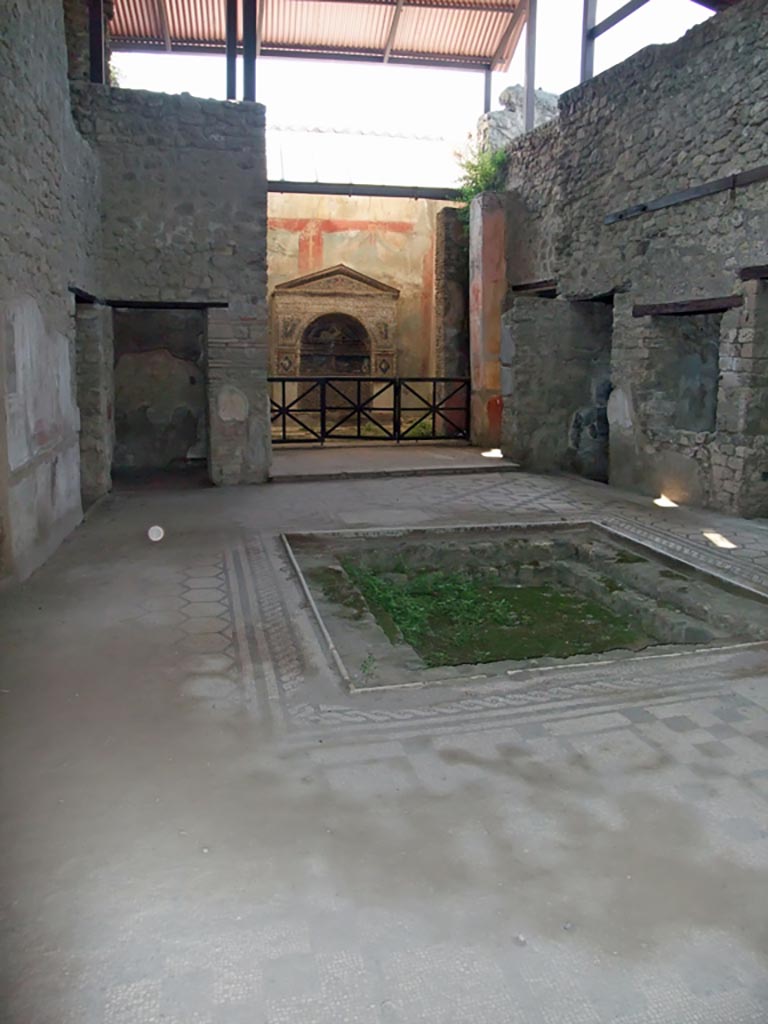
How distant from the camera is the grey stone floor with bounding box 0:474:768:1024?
6.52 ft

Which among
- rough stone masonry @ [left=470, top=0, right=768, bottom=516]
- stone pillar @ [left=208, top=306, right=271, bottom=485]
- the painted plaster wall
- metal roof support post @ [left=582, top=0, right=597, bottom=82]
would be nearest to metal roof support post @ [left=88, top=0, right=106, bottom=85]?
stone pillar @ [left=208, top=306, right=271, bottom=485]

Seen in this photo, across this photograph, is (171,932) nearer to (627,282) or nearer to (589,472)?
(627,282)

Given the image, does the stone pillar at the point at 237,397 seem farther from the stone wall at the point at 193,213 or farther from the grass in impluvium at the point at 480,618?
the grass in impluvium at the point at 480,618

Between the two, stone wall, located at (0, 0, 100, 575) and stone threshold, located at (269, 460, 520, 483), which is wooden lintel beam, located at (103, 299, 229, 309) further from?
stone threshold, located at (269, 460, 520, 483)

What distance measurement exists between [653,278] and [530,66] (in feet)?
21.0

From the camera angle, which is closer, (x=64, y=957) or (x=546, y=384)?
(x=64, y=957)

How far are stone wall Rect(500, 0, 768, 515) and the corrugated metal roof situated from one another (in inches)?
217

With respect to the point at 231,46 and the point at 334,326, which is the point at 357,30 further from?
the point at 231,46

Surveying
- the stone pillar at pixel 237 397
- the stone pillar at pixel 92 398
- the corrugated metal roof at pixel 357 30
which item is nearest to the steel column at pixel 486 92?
the corrugated metal roof at pixel 357 30

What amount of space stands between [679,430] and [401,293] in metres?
10.4

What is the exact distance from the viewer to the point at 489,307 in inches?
509

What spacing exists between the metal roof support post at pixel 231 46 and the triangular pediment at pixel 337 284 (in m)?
7.54

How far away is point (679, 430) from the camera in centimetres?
870

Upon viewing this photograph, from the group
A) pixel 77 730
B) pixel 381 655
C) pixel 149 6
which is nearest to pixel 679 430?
pixel 381 655
